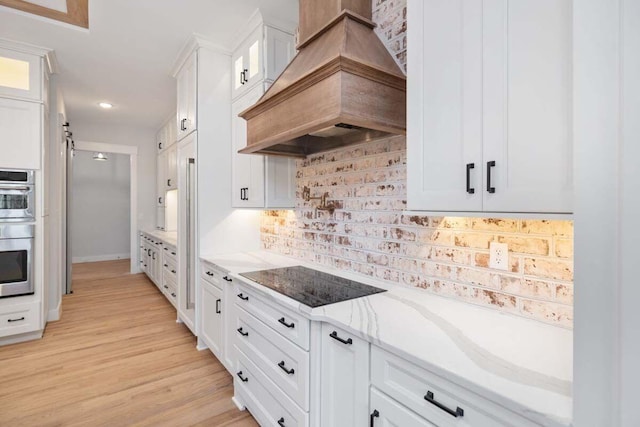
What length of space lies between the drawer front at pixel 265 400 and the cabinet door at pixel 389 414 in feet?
1.47

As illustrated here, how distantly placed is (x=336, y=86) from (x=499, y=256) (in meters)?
1.02

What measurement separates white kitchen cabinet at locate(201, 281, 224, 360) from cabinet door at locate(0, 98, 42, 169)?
201 centimetres

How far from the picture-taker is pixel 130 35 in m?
2.71

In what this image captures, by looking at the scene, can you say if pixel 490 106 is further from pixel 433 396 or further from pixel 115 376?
pixel 115 376

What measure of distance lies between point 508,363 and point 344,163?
1498 millimetres

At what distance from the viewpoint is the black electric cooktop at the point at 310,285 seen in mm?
1588

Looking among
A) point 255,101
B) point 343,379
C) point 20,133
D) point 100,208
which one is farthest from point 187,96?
point 100,208

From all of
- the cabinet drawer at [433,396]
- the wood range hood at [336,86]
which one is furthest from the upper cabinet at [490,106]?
the cabinet drawer at [433,396]

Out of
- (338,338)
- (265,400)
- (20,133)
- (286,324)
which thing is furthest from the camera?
(20,133)

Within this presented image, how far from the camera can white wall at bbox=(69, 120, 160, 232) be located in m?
5.59

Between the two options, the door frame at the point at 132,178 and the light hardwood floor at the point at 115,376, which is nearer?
the light hardwood floor at the point at 115,376

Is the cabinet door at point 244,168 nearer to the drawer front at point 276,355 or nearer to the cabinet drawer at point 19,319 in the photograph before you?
the drawer front at point 276,355

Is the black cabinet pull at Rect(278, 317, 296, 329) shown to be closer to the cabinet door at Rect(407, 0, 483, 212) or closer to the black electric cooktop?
the black electric cooktop

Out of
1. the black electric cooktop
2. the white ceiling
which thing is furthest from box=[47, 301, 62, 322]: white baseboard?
the black electric cooktop
